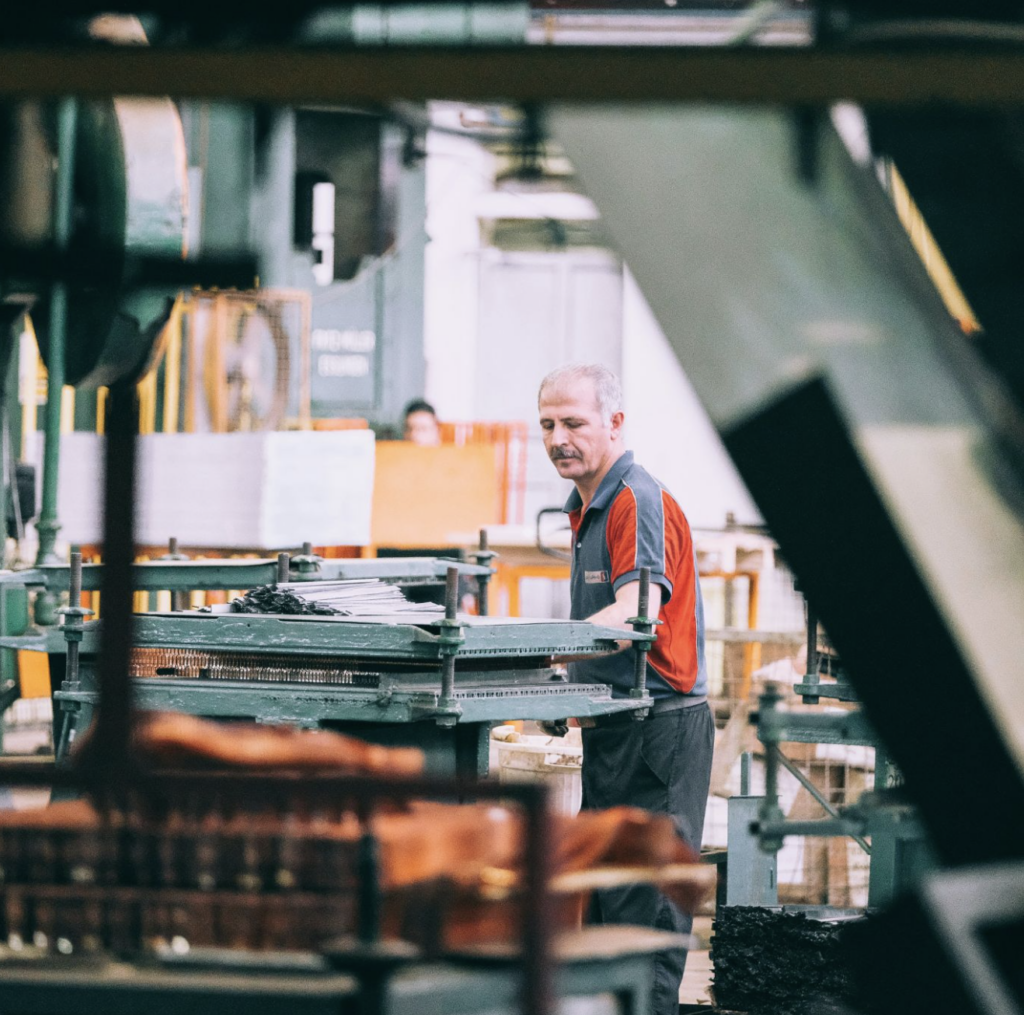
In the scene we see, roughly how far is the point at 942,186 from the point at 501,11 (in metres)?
0.68

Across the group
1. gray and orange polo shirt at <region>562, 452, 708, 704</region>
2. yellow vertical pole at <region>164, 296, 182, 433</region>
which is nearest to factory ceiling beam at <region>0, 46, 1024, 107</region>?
gray and orange polo shirt at <region>562, 452, 708, 704</region>

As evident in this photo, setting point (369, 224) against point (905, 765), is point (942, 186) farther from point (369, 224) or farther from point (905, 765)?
point (369, 224)

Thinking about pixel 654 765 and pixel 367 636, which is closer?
pixel 367 636

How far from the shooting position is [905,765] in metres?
1.87

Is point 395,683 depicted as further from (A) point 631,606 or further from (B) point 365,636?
(A) point 631,606

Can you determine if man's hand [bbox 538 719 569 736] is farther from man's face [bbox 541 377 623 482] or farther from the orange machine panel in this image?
the orange machine panel

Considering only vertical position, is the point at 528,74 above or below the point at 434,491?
above

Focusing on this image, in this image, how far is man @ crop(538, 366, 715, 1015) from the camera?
14.2 feet

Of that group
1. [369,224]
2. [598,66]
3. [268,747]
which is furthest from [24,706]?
[598,66]

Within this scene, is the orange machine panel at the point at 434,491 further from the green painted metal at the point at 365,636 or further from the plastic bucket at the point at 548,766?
the green painted metal at the point at 365,636

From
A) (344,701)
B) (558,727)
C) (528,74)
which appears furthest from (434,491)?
(528,74)

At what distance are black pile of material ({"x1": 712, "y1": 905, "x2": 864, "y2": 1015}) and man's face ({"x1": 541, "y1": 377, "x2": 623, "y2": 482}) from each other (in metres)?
1.45

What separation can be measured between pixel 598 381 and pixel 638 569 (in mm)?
621

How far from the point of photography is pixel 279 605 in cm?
394
